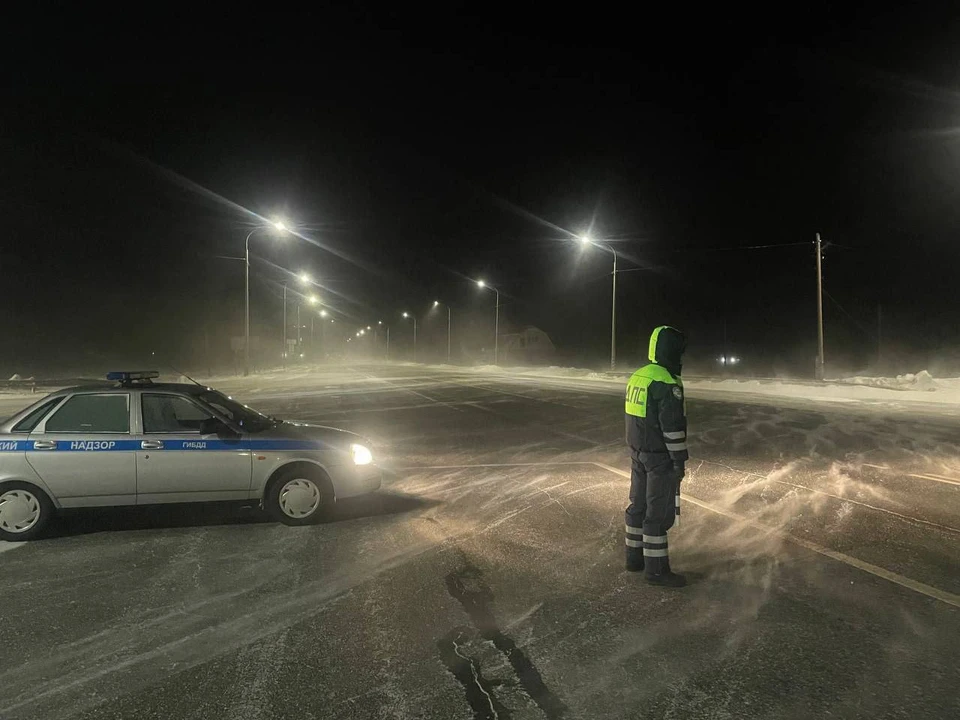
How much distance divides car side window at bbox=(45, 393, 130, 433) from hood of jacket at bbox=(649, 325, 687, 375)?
4.97 m

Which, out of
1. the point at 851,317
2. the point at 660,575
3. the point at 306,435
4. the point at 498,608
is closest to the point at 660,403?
the point at 660,575

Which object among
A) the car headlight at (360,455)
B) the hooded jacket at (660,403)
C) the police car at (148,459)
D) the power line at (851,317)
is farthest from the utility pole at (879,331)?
the police car at (148,459)

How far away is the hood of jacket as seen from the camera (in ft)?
16.6

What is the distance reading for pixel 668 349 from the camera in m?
5.06

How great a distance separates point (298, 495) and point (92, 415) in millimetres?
2108

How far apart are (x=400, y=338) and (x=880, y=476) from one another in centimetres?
15028

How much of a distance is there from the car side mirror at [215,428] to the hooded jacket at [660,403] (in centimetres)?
384

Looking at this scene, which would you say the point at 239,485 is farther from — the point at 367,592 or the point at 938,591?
the point at 938,591

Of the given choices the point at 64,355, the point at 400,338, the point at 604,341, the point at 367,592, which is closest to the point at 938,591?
the point at 367,592

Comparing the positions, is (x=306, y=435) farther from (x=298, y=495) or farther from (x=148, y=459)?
(x=148, y=459)

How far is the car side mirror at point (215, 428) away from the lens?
6.37 meters

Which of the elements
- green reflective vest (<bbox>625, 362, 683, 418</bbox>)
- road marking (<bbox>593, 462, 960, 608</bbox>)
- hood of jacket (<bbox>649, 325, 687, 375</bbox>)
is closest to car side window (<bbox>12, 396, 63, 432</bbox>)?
green reflective vest (<bbox>625, 362, 683, 418</bbox>)

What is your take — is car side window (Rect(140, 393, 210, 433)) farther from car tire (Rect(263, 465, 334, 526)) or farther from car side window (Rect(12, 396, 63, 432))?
car tire (Rect(263, 465, 334, 526))

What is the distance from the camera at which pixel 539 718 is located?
317 cm
